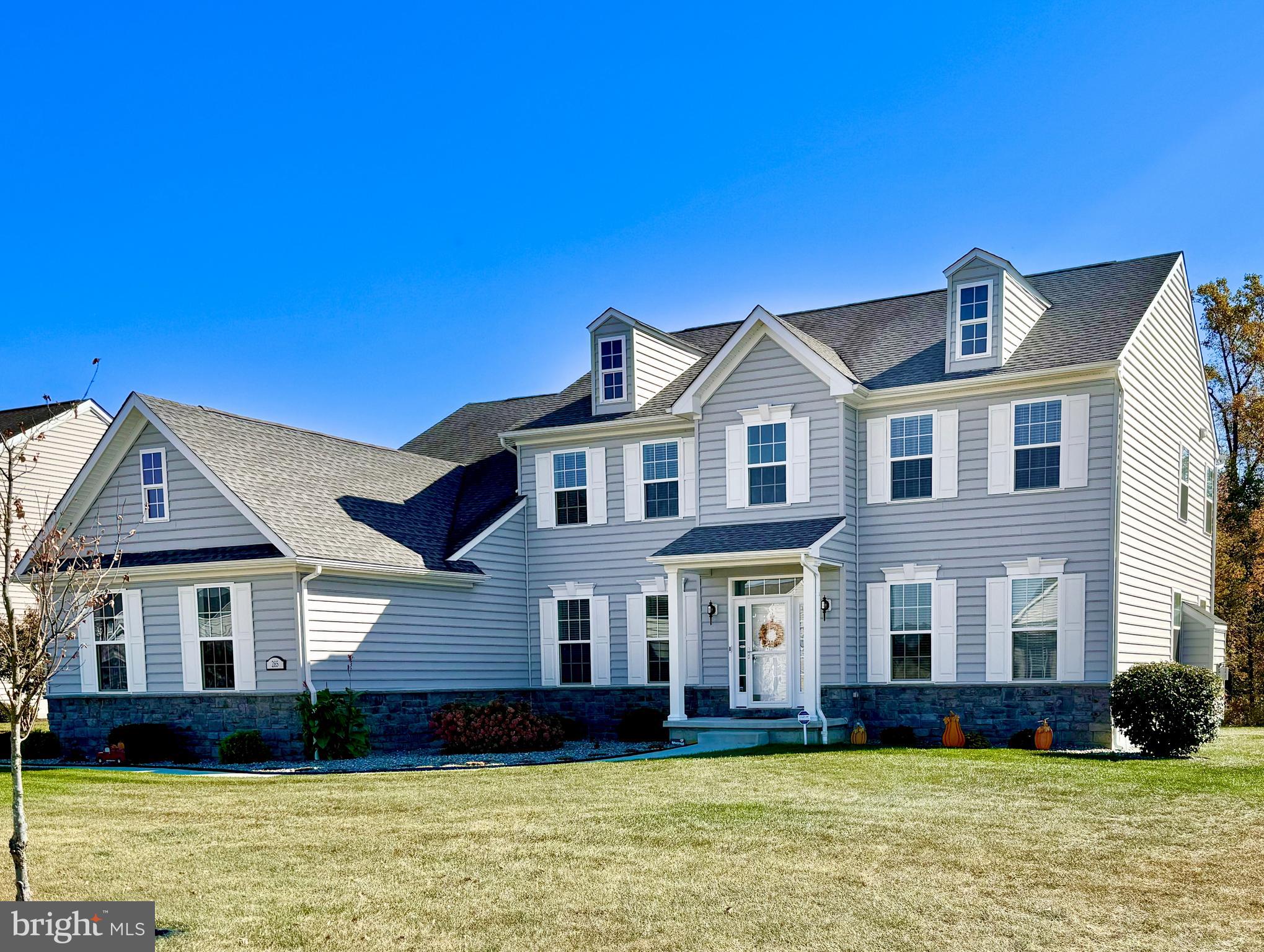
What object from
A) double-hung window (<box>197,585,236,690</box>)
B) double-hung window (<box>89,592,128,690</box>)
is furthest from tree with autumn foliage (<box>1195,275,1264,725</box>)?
double-hung window (<box>89,592,128,690</box>)

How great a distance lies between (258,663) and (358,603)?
199 centimetres

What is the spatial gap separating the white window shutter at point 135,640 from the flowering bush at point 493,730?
547cm

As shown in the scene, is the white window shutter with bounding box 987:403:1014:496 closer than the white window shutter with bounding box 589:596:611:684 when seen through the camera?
Yes

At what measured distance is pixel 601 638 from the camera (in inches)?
901

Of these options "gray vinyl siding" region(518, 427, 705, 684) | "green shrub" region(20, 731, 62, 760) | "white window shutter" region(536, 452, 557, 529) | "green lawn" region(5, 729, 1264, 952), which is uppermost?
"white window shutter" region(536, 452, 557, 529)

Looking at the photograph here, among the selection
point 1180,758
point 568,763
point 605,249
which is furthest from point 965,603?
point 605,249

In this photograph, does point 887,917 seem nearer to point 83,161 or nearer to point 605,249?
point 605,249

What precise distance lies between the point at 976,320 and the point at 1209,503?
9.78 meters

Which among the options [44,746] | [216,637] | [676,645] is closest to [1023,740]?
[676,645]

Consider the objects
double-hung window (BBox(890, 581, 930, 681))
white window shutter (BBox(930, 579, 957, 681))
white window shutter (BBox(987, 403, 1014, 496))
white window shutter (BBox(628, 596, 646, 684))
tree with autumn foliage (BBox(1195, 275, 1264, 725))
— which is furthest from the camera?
tree with autumn foliage (BBox(1195, 275, 1264, 725))

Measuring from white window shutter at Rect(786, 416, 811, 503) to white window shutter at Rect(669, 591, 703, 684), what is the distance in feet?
9.94

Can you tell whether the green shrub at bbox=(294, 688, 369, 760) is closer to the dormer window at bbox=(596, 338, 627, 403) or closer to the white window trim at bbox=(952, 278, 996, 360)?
the dormer window at bbox=(596, 338, 627, 403)

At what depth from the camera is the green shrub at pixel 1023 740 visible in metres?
18.1

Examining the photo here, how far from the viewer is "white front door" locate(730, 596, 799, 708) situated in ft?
67.0
